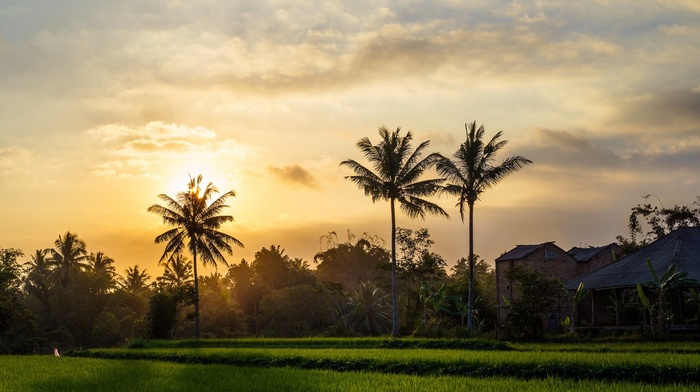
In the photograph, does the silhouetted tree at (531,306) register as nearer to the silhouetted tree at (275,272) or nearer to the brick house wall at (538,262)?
the brick house wall at (538,262)

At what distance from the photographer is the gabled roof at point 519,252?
2522 inches

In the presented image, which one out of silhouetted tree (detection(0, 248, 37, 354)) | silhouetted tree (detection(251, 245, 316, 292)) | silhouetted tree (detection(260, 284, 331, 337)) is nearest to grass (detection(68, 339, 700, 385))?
silhouetted tree (detection(0, 248, 37, 354))

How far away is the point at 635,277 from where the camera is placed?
4319 cm

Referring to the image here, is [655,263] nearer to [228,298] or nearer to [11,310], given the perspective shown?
[11,310]

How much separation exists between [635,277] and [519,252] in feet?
73.2

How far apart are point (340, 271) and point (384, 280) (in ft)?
97.5

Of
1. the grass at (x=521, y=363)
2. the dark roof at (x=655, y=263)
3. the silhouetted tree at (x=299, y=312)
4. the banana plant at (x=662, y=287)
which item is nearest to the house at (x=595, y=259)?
the dark roof at (x=655, y=263)

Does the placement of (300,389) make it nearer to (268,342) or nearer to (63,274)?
(268,342)

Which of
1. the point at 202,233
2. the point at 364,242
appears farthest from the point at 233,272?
the point at 202,233

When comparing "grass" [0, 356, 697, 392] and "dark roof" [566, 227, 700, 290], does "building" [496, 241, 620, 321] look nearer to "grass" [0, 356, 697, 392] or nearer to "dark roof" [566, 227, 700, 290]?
"dark roof" [566, 227, 700, 290]

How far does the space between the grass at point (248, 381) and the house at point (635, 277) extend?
2490cm

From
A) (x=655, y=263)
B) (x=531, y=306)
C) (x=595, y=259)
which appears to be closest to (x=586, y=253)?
(x=595, y=259)

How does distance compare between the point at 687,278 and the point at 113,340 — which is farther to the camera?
the point at 113,340

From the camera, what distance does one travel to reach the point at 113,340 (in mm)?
76688
